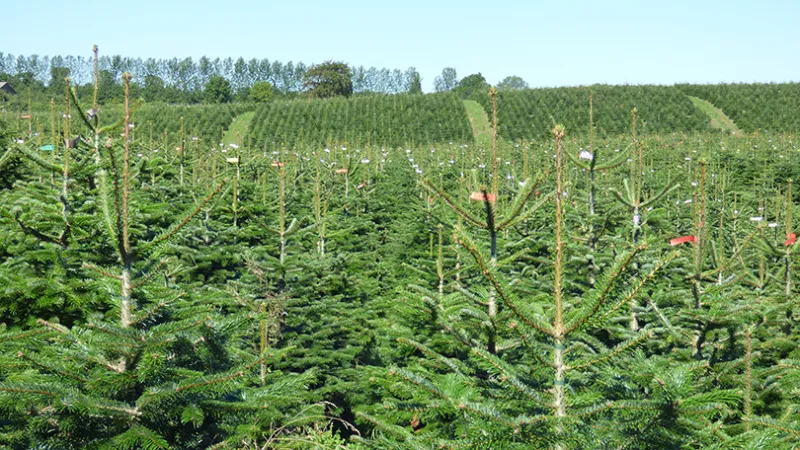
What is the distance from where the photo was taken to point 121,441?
9.43 feet

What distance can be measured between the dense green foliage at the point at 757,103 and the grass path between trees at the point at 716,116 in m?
0.31

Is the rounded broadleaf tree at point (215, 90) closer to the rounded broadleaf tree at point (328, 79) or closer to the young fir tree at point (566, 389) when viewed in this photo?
the rounded broadleaf tree at point (328, 79)

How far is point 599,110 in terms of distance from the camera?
4884cm

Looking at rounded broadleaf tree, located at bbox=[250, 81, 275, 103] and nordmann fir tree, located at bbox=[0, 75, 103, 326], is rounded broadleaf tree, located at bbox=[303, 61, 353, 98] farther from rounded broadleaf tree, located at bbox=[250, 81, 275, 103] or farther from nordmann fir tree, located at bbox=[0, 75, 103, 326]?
nordmann fir tree, located at bbox=[0, 75, 103, 326]

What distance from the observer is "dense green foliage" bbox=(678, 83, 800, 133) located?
45.5 m

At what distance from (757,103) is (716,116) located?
12.9 feet

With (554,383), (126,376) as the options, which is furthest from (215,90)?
(554,383)

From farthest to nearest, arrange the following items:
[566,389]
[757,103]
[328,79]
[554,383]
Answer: [328,79] → [757,103] → [566,389] → [554,383]

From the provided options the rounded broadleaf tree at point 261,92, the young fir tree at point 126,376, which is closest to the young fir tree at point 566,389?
the young fir tree at point 126,376

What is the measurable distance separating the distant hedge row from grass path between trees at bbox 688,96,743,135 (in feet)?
2.42

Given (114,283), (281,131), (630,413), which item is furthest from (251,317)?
(281,131)

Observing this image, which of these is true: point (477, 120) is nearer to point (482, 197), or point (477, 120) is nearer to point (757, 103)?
point (757, 103)

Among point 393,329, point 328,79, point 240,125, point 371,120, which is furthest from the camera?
point 328,79

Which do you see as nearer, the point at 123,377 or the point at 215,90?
the point at 123,377
